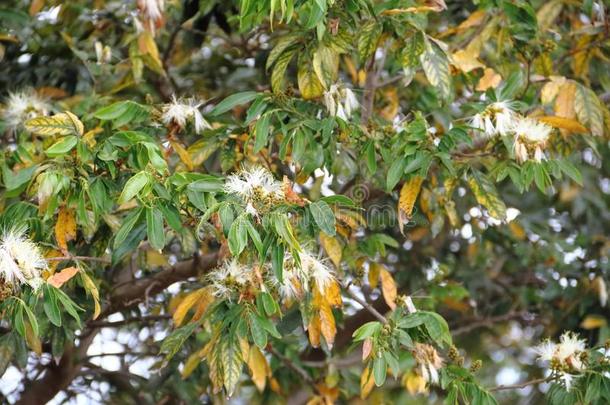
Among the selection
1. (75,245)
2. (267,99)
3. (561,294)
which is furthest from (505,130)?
(561,294)

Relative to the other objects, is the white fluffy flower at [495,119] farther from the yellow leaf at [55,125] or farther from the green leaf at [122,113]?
the yellow leaf at [55,125]

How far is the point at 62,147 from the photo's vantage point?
2.05 m

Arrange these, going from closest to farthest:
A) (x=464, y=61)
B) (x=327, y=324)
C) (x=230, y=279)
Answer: (x=230, y=279)
(x=327, y=324)
(x=464, y=61)

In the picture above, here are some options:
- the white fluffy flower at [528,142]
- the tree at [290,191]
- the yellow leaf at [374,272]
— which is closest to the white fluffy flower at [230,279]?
the tree at [290,191]

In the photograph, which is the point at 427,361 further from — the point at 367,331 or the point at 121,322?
the point at 121,322

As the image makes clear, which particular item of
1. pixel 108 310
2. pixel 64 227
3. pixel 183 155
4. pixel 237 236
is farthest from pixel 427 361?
pixel 108 310

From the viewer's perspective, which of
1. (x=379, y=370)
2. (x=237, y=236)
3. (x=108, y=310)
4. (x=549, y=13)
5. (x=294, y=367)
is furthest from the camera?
(x=294, y=367)

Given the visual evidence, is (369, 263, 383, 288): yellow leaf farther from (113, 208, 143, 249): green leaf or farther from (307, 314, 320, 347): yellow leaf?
(113, 208, 143, 249): green leaf

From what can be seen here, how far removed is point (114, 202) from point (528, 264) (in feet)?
6.42

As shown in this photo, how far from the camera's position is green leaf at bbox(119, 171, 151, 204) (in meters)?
1.88

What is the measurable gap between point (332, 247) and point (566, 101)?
781mm

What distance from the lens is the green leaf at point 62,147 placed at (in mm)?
2039

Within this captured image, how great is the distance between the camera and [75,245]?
8.23ft

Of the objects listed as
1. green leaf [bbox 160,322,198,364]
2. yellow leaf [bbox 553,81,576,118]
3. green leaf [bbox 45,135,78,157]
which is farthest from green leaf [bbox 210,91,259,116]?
yellow leaf [bbox 553,81,576,118]
